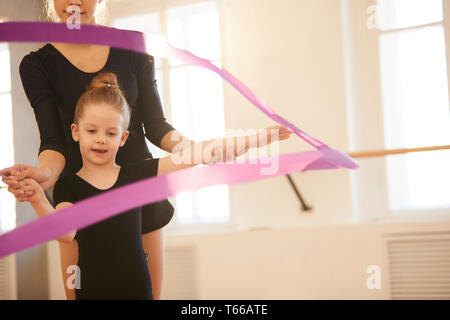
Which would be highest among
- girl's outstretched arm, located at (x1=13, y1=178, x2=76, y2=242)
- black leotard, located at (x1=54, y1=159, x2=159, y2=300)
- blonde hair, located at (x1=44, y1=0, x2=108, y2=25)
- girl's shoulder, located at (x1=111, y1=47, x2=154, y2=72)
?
blonde hair, located at (x1=44, y1=0, x2=108, y2=25)

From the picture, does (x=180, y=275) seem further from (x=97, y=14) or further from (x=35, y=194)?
(x=35, y=194)

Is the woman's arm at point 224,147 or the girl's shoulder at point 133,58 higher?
the girl's shoulder at point 133,58

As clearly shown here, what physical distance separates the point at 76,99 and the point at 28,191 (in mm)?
139

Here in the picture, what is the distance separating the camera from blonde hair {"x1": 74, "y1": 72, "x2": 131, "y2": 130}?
505mm

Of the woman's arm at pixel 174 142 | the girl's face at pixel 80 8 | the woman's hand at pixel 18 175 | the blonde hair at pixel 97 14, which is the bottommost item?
the woman's hand at pixel 18 175

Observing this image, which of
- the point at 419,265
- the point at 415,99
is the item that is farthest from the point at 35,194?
the point at 415,99

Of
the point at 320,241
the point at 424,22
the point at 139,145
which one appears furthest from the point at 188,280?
the point at 139,145

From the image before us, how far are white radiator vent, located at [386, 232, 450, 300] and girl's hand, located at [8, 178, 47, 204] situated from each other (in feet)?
4.61

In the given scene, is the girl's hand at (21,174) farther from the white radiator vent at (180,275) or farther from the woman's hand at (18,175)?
the white radiator vent at (180,275)

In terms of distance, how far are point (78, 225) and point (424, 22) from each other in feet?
5.42

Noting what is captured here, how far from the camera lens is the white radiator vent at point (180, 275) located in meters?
1.88

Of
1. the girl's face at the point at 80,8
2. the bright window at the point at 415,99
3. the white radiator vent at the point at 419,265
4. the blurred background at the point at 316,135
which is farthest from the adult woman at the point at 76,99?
the bright window at the point at 415,99

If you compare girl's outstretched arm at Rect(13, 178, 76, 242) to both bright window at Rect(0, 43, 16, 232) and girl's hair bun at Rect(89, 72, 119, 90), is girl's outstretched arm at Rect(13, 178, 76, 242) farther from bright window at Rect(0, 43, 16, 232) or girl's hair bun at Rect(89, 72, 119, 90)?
bright window at Rect(0, 43, 16, 232)

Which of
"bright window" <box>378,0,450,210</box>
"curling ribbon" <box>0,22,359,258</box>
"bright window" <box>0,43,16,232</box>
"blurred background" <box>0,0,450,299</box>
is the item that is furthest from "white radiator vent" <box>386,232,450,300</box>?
"bright window" <box>0,43,16,232</box>
